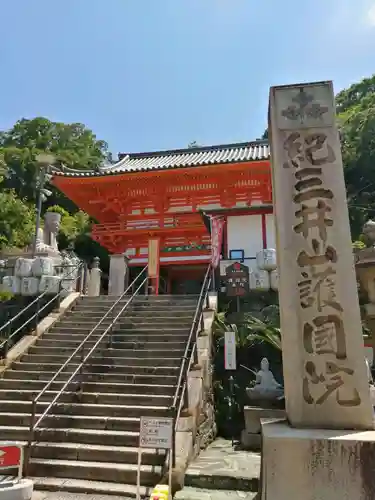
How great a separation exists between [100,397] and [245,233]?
32.9 feet

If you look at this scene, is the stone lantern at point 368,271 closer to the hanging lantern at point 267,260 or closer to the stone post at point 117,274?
the hanging lantern at point 267,260

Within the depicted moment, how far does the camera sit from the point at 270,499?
243cm

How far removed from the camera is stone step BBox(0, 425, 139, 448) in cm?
570

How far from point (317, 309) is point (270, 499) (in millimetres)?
1357

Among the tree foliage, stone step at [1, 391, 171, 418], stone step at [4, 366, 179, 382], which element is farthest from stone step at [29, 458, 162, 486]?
the tree foliage

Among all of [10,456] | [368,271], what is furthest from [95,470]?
[368,271]

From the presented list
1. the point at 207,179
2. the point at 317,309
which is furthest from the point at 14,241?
the point at 317,309

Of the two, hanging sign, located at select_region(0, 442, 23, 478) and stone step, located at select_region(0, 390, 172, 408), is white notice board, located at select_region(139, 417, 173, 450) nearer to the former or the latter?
hanging sign, located at select_region(0, 442, 23, 478)

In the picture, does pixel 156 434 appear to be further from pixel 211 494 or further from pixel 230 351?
pixel 230 351

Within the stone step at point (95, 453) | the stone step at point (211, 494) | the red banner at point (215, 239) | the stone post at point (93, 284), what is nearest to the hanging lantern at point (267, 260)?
the red banner at point (215, 239)

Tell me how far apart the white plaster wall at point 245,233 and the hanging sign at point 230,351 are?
7.34 m

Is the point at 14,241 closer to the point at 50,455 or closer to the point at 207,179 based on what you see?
the point at 207,179

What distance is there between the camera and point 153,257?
15.6 metres

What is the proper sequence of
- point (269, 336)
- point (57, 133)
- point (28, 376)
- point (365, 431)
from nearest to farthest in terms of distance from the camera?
point (365, 431) → point (28, 376) → point (269, 336) → point (57, 133)
